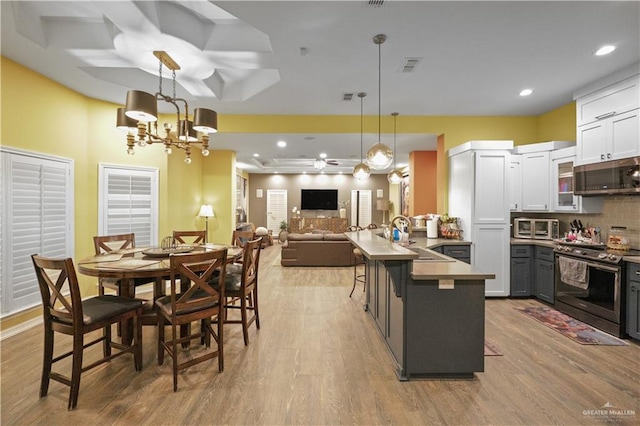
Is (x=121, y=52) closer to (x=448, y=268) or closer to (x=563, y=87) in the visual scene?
(x=448, y=268)

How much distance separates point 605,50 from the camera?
294 cm

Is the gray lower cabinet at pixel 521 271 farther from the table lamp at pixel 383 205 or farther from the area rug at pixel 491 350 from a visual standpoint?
the table lamp at pixel 383 205

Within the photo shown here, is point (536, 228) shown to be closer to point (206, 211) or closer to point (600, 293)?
point (600, 293)

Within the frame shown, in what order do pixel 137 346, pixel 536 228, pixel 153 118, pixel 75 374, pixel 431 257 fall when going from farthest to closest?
pixel 536 228 < pixel 431 257 < pixel 153 118 < pixel 137 346 < pixel 75 374

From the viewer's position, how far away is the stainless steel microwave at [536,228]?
A: 4.39 metres

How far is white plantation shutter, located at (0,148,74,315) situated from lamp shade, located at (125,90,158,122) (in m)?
1.82

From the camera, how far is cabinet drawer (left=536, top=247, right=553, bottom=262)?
4034 mm

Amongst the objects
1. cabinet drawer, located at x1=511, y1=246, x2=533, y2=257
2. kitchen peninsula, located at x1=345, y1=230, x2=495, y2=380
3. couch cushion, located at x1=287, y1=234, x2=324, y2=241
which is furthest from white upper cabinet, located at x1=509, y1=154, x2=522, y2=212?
couch cushion, located at x1=287, y1=234, x2=324, y2=241

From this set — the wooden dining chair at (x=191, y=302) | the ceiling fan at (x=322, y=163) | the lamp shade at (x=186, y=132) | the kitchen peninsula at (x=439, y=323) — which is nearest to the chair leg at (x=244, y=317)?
the wooden dining chair at (x=191, y=302)

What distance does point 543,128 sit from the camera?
16.2ft

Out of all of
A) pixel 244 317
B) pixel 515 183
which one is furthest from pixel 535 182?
pixel 244 317

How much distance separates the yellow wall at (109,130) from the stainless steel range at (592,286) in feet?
6.51

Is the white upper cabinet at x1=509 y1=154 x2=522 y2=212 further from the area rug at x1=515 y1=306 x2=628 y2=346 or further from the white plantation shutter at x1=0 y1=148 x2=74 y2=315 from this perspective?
the white plantation shutter at x1=0 y1=148 x2=74 y2=315

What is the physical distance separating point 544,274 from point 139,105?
17.6 feet
